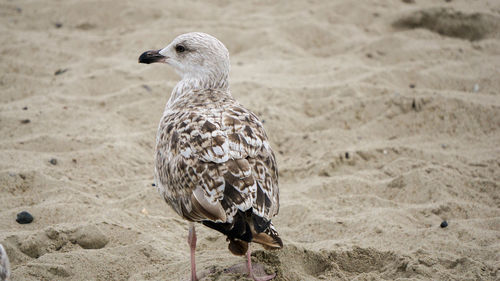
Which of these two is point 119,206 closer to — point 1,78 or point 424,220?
point 424,220

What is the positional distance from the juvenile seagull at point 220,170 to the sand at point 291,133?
1.62 feet

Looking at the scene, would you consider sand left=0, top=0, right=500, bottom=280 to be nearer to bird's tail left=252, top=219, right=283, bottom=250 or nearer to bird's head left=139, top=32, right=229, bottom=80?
bird's tail left=252, top=219, right=283, bottom=250

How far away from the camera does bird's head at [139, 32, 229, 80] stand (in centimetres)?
364

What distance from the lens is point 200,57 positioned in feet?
12.0

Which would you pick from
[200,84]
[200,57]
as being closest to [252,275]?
[200,84]

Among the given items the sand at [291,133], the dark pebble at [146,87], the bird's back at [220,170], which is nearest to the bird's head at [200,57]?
the bird's back at [220,170]

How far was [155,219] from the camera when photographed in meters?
3.78

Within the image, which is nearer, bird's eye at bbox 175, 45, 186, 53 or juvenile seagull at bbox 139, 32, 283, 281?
juvenile seagull at bbox 139, 32, 283, 281

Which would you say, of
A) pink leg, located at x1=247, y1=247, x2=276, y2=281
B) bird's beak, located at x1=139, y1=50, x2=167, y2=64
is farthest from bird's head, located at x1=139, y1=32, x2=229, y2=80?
pink leg, located at x1=247, y1=247, x2=276, y2=281

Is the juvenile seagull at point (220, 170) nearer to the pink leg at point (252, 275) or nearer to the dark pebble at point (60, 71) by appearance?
the pink leg at point (252, 275)

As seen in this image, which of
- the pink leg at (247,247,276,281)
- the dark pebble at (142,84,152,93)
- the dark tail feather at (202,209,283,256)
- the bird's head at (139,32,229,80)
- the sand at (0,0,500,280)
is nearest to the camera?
the dark tail feather at (202,209,283,256)

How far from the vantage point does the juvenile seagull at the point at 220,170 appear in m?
2.58

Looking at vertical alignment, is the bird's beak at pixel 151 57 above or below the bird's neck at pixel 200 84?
above

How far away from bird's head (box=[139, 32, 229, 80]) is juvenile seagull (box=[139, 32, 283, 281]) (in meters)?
0.25
